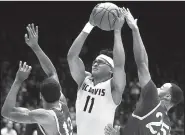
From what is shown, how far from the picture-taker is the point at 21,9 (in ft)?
63.8

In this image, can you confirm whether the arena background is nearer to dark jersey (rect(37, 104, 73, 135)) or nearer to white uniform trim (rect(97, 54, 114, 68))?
white uniform trim (rect(97, 54, 114, 68))

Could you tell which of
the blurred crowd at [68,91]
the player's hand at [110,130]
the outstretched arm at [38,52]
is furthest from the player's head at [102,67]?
the blurred crowd at [68,91]

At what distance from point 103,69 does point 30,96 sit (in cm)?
1087

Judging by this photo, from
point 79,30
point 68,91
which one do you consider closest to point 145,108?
point 68,91

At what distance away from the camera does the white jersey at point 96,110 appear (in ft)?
18.3

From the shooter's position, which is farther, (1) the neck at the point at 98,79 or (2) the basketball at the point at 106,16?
(1) the neck at the point at 98,79

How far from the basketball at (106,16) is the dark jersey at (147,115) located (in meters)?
1.19

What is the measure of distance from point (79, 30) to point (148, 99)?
14764 mm

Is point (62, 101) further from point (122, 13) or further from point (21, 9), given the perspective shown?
point (21, 9)

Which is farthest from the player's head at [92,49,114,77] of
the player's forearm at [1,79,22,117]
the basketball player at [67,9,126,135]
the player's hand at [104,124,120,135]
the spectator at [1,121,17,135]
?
the spectator at [1,121,17,135]

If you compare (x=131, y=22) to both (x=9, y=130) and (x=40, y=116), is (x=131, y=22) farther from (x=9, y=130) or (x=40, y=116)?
(x=9, y=130)

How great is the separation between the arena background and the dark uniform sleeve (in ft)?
40.7

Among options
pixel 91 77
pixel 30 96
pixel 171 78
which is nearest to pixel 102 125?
pixel 91 77

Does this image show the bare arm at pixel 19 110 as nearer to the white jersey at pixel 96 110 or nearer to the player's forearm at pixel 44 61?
the white jersey at pixel 96 110
